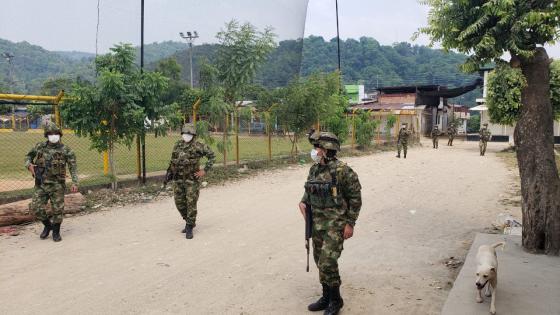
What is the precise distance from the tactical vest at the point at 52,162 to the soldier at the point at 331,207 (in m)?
3.84

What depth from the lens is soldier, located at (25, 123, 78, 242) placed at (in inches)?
236

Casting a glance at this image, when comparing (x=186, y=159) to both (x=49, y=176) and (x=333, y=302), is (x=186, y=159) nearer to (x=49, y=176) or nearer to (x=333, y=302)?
A: (x=49, y=176)

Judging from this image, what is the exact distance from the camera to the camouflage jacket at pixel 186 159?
6238 millimetres

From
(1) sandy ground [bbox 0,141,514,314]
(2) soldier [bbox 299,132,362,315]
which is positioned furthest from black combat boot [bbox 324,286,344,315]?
(1) sandy ground [bbox 0,141,514,314]

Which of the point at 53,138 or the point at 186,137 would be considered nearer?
the point at 53,138

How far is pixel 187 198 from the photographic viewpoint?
244 inches

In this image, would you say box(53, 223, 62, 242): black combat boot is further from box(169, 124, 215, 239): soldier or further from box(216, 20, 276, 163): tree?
box(216, 20, 276, 163): tree

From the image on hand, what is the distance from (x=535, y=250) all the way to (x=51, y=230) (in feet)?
20.0

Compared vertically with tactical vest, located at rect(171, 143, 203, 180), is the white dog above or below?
below

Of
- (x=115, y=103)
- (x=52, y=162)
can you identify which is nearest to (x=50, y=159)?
(x=52, y=162)

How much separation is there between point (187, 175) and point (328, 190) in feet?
9.97

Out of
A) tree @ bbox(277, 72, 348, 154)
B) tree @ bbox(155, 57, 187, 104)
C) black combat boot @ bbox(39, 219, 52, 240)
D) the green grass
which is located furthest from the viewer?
tree @ bbox(277, 72, 348, 154)

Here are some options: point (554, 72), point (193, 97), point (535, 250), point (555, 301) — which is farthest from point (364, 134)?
point (555, 301)

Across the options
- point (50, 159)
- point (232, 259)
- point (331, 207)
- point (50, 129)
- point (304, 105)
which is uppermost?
point (304, 105)
